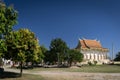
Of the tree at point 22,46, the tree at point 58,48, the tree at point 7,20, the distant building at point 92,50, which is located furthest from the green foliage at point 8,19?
the distant building at point 92,50

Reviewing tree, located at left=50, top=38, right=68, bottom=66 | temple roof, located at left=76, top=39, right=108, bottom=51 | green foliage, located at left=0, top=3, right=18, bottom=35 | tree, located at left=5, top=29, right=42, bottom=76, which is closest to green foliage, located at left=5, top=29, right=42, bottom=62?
tree, located at left=5, top=29, right=42, bottom=76

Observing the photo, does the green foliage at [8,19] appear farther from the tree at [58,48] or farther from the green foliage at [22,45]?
the tree at [58,48]

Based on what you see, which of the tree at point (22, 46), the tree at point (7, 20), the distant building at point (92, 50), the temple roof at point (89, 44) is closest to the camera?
the tree at point (7, 20)

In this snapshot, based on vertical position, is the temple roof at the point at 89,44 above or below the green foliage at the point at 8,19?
above

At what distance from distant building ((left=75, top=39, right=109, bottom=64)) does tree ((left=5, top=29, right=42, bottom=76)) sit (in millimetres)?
108884

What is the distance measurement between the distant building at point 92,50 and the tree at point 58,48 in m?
48.1

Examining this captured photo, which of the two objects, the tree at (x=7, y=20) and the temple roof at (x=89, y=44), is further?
the temple roof at (x=89, y=44)

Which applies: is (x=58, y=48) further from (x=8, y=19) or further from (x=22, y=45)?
(x=8, y=19)

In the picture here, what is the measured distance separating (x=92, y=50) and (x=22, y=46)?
386 ft

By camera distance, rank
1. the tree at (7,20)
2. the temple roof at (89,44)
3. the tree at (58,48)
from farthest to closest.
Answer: the temple roof at (89,44) → the tree at (58,48) → the tree at (7,20)

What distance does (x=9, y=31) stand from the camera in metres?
37.4

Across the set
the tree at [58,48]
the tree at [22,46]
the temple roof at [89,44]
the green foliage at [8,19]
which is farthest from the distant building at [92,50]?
the green foliage at [8,19]

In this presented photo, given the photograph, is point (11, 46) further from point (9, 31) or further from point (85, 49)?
point (85, 49)

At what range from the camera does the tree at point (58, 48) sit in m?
107
